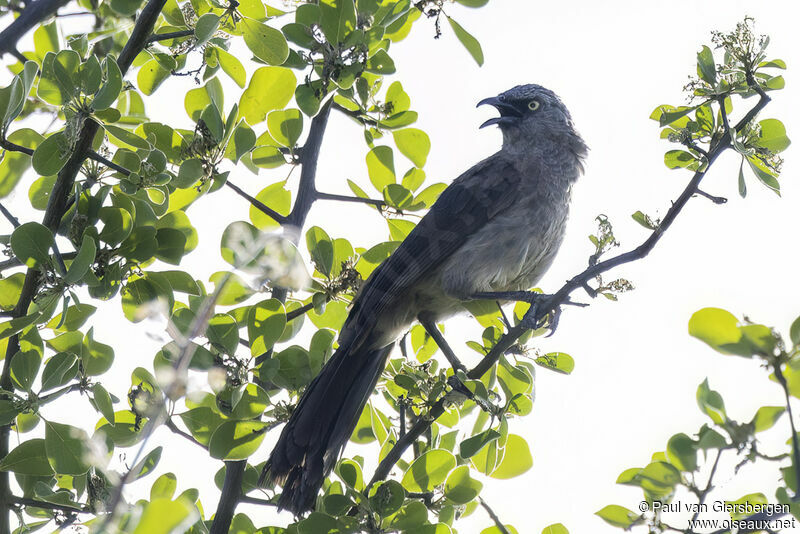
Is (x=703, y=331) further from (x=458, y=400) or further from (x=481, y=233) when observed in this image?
(x=481, y=233)

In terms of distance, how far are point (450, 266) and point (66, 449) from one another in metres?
2.32

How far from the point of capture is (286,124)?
3.10 meters

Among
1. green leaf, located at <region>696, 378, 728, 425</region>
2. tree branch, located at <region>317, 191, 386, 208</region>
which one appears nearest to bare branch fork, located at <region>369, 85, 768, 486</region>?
green leaf, located at <region>696, 378, 728, 425</region>

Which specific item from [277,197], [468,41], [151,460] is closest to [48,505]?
[151,460]

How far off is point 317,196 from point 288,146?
224mm

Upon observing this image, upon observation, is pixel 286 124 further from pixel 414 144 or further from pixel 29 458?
pixel 29 458

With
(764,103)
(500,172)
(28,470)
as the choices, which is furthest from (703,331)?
(500,172)

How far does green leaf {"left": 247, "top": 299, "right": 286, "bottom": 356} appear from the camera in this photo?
8.86 feet

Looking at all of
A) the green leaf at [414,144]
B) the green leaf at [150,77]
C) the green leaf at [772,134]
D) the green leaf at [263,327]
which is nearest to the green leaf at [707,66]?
the green leaf at [772,134]

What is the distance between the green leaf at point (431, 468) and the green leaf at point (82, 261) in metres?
1.21

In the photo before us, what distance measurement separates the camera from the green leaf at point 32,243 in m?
2.36

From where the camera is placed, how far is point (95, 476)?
256 centimetres

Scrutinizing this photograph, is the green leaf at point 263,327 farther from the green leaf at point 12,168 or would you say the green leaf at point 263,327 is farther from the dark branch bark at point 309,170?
the green leaf at point 12,168

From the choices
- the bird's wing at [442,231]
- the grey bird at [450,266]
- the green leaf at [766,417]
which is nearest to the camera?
the green leaf at [766,417]
